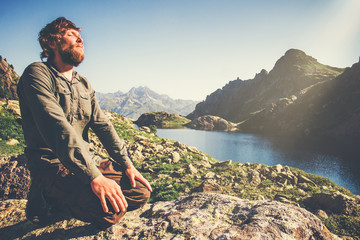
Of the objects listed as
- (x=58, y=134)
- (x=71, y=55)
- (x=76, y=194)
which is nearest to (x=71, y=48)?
(x=71, y=55)

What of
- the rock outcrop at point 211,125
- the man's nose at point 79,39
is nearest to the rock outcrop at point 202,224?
the man's nose at point 79,39

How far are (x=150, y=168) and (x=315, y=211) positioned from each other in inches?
465

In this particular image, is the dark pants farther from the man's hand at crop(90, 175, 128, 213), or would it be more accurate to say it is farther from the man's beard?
the man's beard

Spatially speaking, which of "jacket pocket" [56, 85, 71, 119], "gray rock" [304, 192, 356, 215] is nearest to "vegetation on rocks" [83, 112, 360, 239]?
"gray rock" [304, 192, 356, 215]

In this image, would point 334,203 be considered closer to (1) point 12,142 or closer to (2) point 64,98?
(2) point 64,98

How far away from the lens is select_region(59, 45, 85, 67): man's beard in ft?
10.8

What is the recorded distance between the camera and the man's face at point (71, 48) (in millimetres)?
3279

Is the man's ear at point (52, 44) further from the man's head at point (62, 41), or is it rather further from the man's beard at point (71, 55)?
the man's beard at point (71, 55)

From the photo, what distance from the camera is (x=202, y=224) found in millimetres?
3049

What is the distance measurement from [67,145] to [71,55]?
177 centimetres

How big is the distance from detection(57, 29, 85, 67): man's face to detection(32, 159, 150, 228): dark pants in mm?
1907

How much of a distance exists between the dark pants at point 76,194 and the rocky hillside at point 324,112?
135182 mm

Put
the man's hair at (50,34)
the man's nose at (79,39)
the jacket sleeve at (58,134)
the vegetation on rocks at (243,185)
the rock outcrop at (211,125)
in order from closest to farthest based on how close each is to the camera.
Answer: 1. the jacket sleeve at (58,134)
2. the man's hair at (50,34)
3. the man's nose at (79,39)
4. the vegetation on rocks at (243,185)
5. the rock outcrop at (211,125)

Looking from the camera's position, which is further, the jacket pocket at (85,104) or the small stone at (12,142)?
the small stone at (12,142)
